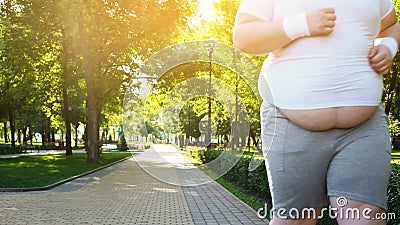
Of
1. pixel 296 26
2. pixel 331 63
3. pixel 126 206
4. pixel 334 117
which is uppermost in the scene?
pixel 296 26

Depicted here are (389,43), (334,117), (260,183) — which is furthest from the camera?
(260,183)

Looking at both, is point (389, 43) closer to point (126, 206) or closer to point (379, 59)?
point (379, 59)

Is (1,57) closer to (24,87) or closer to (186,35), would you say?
(24,87)

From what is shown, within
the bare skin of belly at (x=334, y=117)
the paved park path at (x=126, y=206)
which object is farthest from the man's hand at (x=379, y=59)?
the paved park path at (x=126, y=206)

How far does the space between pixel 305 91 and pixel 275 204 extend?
16.4 inches

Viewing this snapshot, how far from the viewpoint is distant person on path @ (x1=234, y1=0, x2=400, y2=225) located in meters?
1.70

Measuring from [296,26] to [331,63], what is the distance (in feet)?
0.55

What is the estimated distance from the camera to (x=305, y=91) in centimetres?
175

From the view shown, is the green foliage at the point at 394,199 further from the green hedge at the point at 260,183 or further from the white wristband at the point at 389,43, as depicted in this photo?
the white wristband at the point at 389,43

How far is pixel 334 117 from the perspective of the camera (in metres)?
1.70

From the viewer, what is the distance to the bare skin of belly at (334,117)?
170cm

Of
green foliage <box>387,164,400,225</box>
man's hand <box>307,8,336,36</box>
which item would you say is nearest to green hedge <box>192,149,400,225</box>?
green foliage <box>387,164,400,225</box>

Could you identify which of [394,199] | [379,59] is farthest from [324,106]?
[394,199]

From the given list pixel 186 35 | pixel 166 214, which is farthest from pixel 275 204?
pixel 186 35
